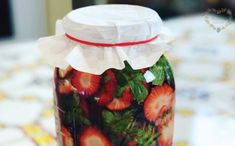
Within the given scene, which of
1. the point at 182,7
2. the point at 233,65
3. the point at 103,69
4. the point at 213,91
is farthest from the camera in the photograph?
the point at 182,7

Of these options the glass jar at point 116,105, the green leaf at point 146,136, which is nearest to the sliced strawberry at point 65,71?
the glass jar at point 116,105

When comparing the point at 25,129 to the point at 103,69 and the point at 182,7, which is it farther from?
the point at 182,7

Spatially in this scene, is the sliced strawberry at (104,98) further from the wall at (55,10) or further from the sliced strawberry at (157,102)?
the wall at (55,10)

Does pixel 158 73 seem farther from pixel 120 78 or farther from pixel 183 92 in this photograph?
pixel 183 92

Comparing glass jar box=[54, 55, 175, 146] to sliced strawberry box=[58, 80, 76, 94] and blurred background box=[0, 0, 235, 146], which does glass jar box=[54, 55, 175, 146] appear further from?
blurred background box=[0, 0, 235, 146]

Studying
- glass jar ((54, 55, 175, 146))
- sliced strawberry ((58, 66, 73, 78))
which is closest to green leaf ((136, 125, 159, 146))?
glass jar ((54, 55, 175, 146))

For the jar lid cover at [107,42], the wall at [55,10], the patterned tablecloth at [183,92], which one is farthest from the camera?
the patterned tablecloth at [183,92]

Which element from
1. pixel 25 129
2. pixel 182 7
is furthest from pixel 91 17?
pixel 182 7
